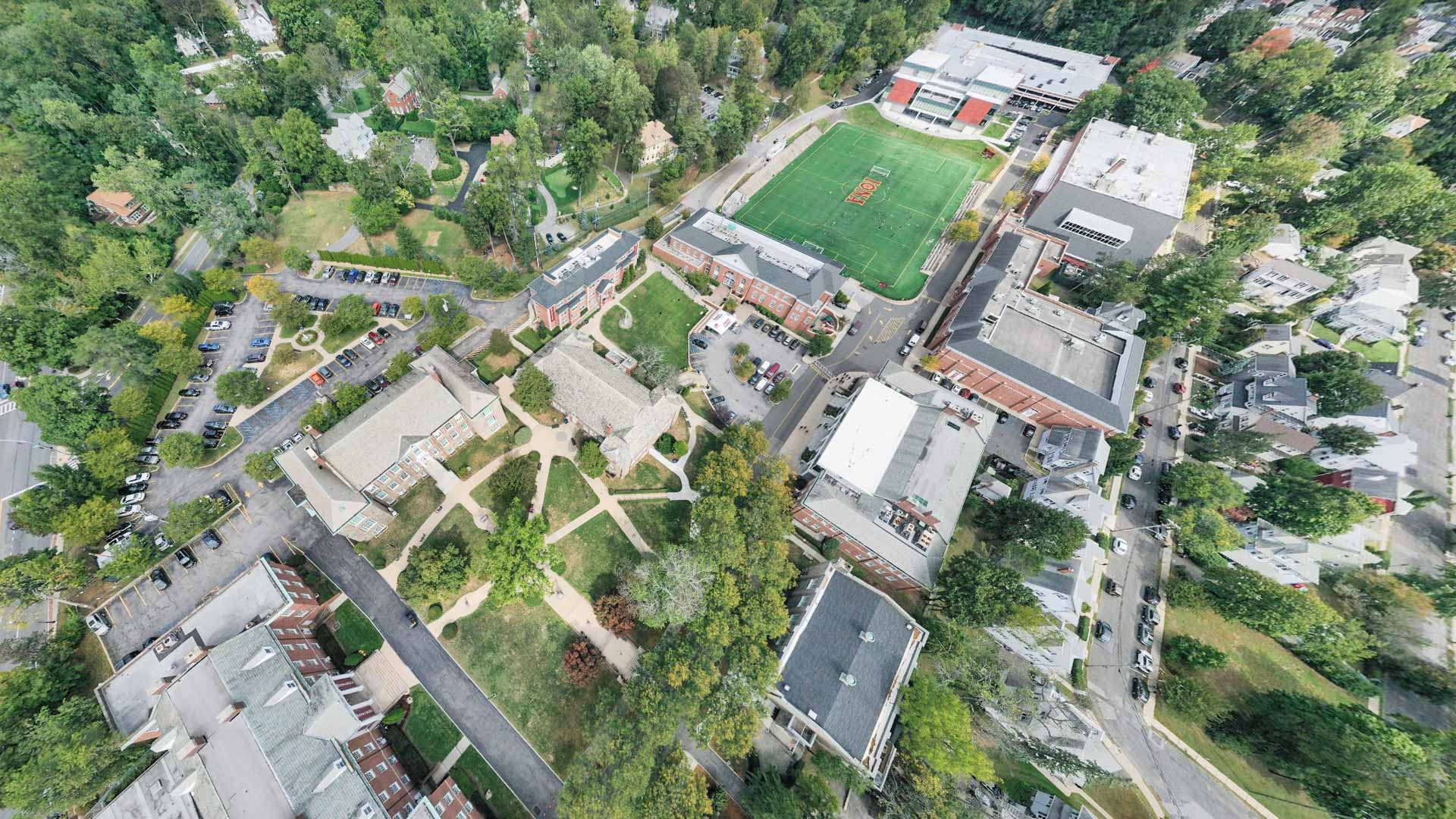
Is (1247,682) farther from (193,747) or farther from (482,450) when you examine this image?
(193,747)

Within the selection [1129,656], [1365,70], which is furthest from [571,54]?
[1365,70]

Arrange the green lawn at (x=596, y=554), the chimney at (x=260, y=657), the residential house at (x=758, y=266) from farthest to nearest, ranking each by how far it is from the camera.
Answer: the residential house at (x=758, y=266)
the green lawn at (x=596, y=554)
the chimney at (x=260, y=657)

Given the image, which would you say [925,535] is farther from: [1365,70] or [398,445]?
[1365,70]

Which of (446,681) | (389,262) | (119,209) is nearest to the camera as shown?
(446,681)

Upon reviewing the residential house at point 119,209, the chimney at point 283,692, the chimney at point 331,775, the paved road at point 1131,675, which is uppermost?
the paved road at point 1131,675

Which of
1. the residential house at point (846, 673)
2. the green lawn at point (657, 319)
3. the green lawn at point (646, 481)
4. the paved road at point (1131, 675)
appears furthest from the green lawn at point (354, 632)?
the paved road at point (1131, 675)

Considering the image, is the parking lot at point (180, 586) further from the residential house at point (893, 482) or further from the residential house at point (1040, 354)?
the residential house at point (1040, 354)

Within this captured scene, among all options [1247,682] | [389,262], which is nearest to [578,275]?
[389,262]
